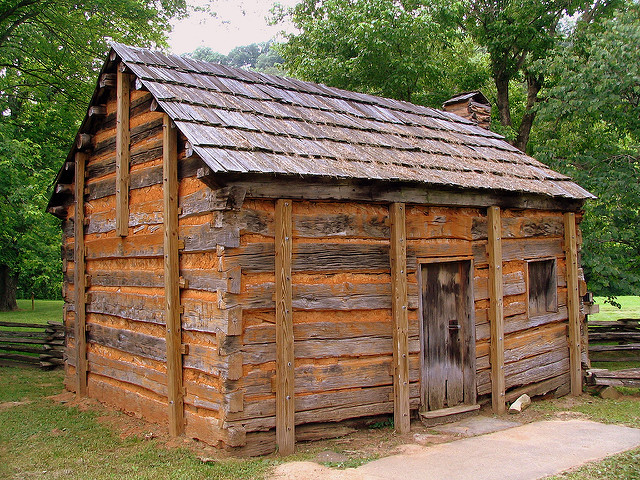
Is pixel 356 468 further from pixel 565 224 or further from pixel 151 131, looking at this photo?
pixel 565 224

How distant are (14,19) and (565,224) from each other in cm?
1421

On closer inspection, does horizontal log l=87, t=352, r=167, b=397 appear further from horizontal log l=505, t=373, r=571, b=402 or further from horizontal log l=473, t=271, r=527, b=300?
horizontal log l=505, t=373, r=571, b=402

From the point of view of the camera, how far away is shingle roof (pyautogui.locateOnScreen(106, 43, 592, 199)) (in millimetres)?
6691

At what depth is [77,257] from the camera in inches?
376

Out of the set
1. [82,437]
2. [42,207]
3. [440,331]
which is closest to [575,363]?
[440,331]

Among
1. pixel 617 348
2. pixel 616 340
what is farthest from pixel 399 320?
pixel 616 340

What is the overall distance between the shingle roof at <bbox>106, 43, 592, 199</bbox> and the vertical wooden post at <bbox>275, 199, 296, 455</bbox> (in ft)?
2.24

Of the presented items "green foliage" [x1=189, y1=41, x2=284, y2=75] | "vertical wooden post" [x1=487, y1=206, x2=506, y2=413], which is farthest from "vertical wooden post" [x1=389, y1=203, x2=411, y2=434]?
"green foliage" [x1=189, y1=41, x2=284, y2=75]

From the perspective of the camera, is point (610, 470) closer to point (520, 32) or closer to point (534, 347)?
point (534, 347)

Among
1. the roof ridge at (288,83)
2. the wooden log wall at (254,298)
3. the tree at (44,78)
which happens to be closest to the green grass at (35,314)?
the tree at (44,78)

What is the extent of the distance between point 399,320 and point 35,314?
19120 millimetres

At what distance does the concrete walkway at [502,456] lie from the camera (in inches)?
231

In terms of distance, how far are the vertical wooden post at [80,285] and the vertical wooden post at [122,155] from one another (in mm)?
1621

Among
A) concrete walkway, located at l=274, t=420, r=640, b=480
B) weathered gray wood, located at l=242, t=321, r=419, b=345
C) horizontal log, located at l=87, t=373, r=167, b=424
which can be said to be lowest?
concrete walkway, located at l=274, t=420, r=640, b=480
